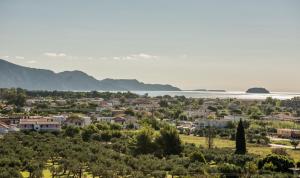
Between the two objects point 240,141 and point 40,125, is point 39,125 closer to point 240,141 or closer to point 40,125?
point 40,125

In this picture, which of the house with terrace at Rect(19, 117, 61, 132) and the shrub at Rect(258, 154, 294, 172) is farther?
the house with terrace at Rect(19, 117, 61, 132)

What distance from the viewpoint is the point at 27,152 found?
39000 millimetres

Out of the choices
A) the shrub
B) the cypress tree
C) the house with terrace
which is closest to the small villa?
the house with terrace

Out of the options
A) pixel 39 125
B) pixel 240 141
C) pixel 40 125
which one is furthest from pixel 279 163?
pixel 39 125

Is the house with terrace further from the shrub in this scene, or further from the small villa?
the shrub

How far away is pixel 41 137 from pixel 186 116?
5501cm

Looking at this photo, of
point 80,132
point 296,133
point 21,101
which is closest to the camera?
point 80,132

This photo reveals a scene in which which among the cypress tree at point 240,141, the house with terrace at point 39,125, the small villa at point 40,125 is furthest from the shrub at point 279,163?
the small villa at point 40,125

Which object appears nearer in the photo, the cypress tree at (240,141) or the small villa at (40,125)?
the cypress tree at (240,141)

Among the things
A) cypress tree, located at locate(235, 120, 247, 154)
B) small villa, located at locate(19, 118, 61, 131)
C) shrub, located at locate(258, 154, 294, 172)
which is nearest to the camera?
shrub, located at locate(258, 154, 294, 172)

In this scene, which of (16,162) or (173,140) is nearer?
(16,162)

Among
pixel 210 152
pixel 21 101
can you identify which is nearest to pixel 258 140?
pixel 210 152

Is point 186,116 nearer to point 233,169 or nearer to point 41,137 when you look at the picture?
point 41,137

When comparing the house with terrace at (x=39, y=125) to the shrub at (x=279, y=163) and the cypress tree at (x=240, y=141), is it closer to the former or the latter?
the cypress tree at (x=240, y=141)
